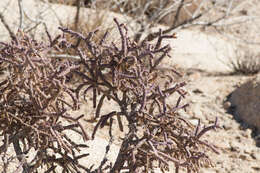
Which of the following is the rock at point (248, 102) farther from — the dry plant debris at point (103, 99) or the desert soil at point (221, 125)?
the dry plant debris at point (103, 99)

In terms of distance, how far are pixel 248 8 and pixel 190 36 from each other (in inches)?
89.0

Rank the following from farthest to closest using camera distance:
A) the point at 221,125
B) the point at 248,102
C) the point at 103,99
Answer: the point at 248,102, the point at 221,125, the point at 103,99

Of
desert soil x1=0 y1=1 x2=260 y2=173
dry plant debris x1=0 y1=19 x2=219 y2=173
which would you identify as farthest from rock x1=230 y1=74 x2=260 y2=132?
dry plant debris x1=0 y1=19 x2=219 y2=173

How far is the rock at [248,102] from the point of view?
4.44m

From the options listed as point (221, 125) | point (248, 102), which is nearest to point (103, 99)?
point (221, 125)

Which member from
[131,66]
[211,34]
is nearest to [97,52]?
[131,66]

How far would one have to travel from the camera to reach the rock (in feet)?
14.6

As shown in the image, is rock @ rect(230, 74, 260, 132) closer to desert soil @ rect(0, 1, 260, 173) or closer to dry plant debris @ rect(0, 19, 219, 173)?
desert soil @ rect(0, 1, 260, 173)

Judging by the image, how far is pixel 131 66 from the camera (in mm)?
1757

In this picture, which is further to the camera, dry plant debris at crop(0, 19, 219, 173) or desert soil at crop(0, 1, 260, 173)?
desert soil at crop(0, 1, 260, 173)

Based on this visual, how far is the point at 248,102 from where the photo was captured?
468cm

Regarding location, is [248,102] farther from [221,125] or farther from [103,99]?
[103,99]

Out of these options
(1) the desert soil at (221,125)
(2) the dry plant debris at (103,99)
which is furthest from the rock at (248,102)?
(2) the dry plant debris at (103,99)

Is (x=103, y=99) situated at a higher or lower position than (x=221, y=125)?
higher
